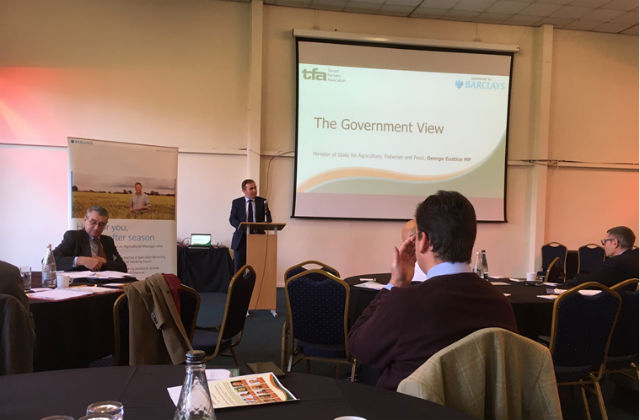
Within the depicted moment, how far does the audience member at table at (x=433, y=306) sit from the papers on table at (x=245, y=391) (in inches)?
15.9

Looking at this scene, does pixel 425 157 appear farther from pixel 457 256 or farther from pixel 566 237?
pixel 457 256

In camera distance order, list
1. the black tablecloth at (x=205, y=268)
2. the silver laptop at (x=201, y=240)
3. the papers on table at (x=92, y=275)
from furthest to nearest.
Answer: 1. the silver laptop at (x=201, y=240)
2. the black tablecloth at (x=205, y=268)
3. the papers on table at (x=92, y=275)

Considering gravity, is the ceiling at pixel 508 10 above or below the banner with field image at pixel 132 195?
above

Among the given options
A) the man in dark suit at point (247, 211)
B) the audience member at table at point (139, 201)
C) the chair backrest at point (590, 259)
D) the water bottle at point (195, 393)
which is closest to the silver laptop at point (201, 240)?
the man in dark suit at point (247, 211)

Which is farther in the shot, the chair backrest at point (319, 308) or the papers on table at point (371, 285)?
the papers on table at point (371, 285)

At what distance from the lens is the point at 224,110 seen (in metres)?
7.68

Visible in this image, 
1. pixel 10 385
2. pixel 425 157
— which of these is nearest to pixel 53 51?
pixel 425 157

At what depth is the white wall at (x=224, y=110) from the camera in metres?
7.22

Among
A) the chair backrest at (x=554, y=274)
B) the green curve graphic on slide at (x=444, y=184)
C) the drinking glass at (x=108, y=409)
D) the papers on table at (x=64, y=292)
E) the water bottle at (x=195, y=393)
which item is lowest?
the chair backrest at (x=554, y=274)

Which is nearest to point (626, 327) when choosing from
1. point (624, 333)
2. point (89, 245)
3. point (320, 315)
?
point (624, 333)

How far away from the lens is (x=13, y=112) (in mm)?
7184

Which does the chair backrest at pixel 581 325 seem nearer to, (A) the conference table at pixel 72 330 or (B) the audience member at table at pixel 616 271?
(B) the audience member at table at pixel 616 271

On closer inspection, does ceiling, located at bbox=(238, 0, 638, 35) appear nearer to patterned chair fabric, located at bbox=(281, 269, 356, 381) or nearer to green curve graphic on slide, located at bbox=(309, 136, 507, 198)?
green curve graphic on slide, located at bbox=(309, 136, 507, 198)

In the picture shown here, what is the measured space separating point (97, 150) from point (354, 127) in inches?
152
